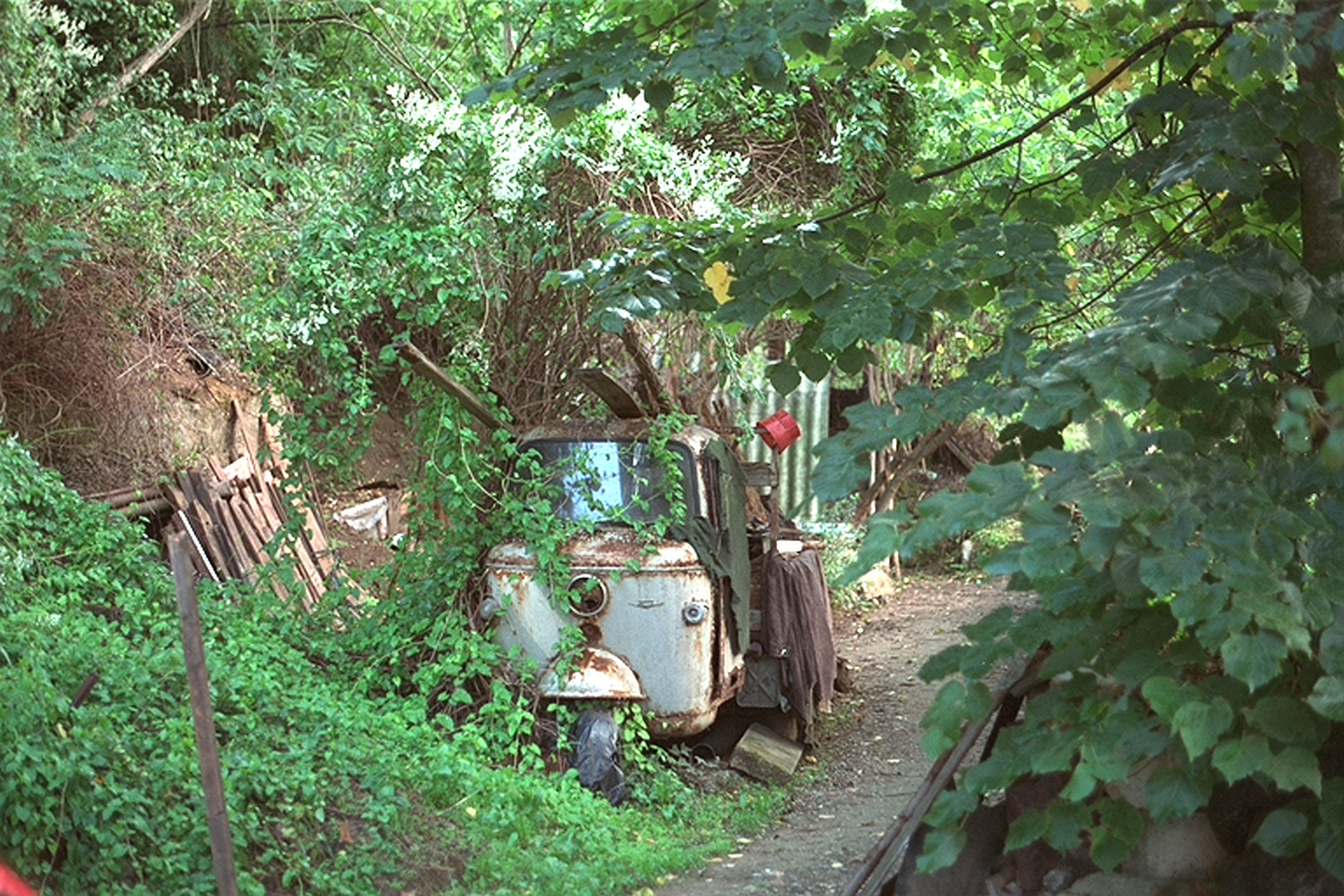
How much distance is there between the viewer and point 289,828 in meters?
6.48

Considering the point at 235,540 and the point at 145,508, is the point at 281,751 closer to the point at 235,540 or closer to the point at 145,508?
the point at 145,508

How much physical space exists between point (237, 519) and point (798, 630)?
4356mm

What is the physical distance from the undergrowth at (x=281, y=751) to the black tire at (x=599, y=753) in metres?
0.13

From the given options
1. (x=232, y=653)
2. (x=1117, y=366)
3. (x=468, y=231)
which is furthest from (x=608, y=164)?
(x=1117, y=366)

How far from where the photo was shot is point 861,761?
398 inches

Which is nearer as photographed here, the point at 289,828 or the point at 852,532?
the point at 289,828

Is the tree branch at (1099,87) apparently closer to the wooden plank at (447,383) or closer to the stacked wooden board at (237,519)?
the wooden plank at (447,383)

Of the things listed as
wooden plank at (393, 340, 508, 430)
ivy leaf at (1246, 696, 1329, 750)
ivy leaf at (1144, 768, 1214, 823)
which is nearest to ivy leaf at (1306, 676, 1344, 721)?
ivy leaf at (1246, 696, 1329, 750)

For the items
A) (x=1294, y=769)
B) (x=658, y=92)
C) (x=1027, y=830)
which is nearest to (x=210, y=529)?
(x=658, y=92)

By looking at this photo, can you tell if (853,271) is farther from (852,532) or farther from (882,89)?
(852,532)

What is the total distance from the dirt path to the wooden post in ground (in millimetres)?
2384

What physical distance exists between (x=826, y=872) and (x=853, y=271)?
143 inches

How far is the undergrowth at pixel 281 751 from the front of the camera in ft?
19.5

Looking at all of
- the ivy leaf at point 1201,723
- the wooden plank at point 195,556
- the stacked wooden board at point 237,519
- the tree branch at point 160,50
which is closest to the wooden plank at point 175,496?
the stacked wooden board at point 237,519
